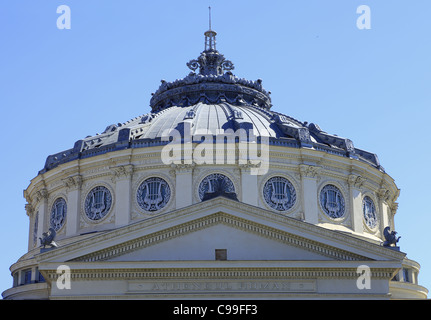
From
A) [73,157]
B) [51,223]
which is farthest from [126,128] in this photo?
[51,223]

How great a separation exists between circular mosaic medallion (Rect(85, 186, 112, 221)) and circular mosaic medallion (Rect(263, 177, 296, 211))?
9778 mm

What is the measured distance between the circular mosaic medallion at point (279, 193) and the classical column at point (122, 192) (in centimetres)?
827

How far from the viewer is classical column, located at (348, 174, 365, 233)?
61.2m

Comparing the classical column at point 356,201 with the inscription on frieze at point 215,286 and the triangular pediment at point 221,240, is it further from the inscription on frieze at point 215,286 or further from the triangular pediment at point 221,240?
the inscription on frieze at point 215,286

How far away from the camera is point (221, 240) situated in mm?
44562

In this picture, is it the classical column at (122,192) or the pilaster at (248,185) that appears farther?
the classical column at (122,192)

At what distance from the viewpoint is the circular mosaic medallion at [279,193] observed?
194ft

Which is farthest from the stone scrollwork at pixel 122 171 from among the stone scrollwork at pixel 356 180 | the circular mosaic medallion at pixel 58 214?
the stone scrollwork at pixel 356 180

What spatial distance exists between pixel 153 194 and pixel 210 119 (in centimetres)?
720

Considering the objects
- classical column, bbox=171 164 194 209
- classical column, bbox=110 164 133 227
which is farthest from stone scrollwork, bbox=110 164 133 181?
classical column, bbox=171 164 194 209

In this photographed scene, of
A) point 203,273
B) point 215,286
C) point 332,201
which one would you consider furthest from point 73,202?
point 215,286

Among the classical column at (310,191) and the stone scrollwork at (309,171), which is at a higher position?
the stone scrollwork at (309,171)

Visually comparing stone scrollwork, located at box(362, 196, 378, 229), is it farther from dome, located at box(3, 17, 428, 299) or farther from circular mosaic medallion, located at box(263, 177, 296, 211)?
circular mosaic medallion, located at box(263, 177, 296, 211)
